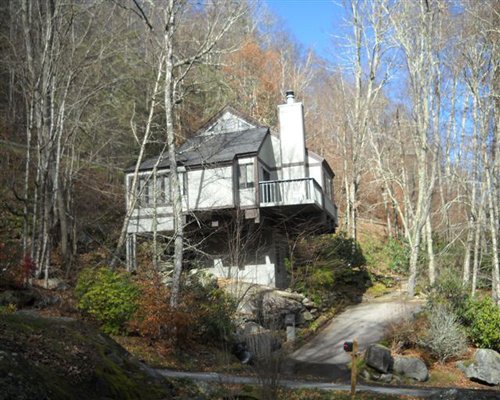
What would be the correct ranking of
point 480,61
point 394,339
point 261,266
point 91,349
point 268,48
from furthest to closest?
point 268,48, point 261,266, point 480,61, point 394,339, point 91,349

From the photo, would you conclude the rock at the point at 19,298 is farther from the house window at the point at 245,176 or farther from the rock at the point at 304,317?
the rock at the point at 304,317

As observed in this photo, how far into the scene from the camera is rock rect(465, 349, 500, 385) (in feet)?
51.2

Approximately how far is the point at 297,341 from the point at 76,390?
15.2m

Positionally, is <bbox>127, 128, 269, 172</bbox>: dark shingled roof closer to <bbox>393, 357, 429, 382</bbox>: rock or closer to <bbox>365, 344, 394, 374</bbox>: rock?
<bbox>365, 344, 394, 374</bbox>: rock

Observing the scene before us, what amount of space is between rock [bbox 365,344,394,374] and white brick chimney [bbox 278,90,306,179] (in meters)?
11.5

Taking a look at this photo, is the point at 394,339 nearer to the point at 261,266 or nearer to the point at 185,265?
the point at 261,266

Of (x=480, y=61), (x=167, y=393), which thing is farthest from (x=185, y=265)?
(x=167, y=393)

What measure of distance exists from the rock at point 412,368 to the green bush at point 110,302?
25.7 ft

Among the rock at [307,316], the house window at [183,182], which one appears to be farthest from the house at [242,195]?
the rock at [307,316]

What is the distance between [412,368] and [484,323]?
4.32 metres

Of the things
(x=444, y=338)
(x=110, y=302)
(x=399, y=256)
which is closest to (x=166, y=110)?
(x=110, y=302)

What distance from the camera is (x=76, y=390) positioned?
5582 millimetres

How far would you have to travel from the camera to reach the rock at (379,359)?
1539 cm

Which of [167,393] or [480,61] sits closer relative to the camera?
[167,393]
